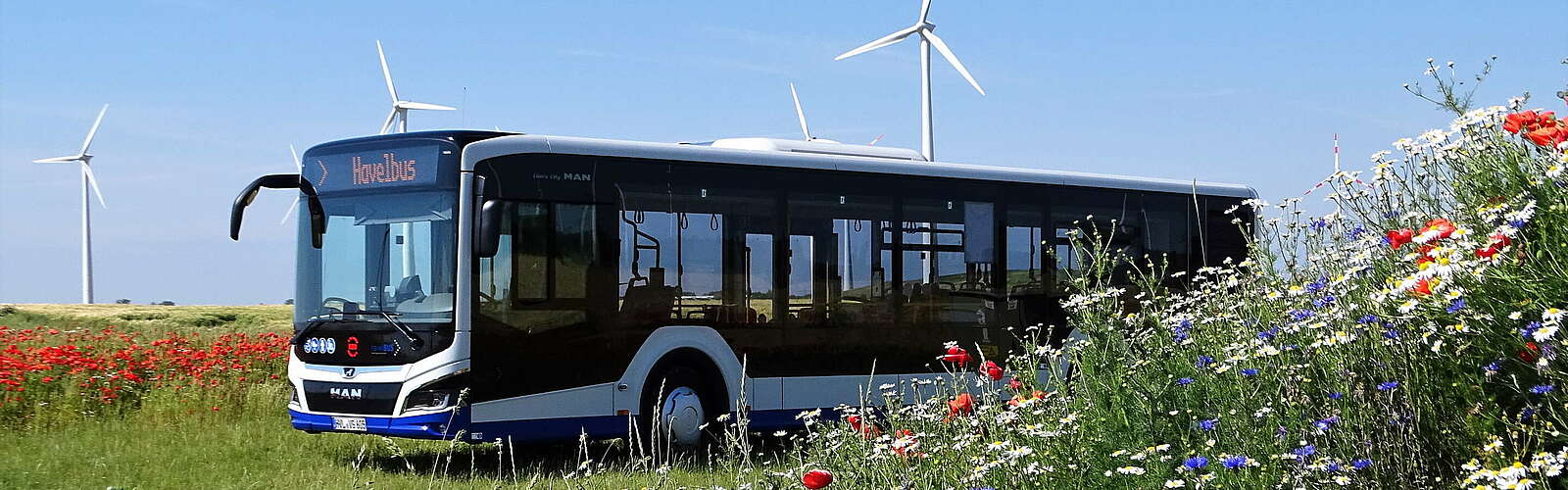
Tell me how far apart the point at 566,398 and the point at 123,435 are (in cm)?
417

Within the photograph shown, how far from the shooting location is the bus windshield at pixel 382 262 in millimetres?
10219

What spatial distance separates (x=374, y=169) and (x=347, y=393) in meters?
1.58

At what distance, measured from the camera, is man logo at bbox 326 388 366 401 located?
411 inches

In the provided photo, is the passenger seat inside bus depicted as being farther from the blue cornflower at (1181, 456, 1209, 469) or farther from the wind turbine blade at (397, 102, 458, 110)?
the wind turbine blade at (397, 102, 458, 110)

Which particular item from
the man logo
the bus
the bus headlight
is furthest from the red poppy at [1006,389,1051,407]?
the man logo

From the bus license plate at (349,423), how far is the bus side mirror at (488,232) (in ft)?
4.93

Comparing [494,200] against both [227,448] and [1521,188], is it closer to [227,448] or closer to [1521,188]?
[227,448]

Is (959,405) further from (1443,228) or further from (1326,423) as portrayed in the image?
(1443,228)

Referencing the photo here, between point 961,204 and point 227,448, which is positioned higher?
point 961,204

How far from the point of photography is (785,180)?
11.8 metres

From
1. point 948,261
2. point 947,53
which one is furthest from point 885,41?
point 948,261

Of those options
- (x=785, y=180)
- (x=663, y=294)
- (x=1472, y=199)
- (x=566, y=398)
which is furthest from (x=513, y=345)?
(x=1472, y=199)

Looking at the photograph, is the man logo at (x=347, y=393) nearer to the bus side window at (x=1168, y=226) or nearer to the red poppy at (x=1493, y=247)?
the bus side window at (x=1168, y=226)

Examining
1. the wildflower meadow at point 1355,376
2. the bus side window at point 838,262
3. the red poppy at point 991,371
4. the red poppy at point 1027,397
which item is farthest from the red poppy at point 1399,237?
the bus side window at point 838,262
